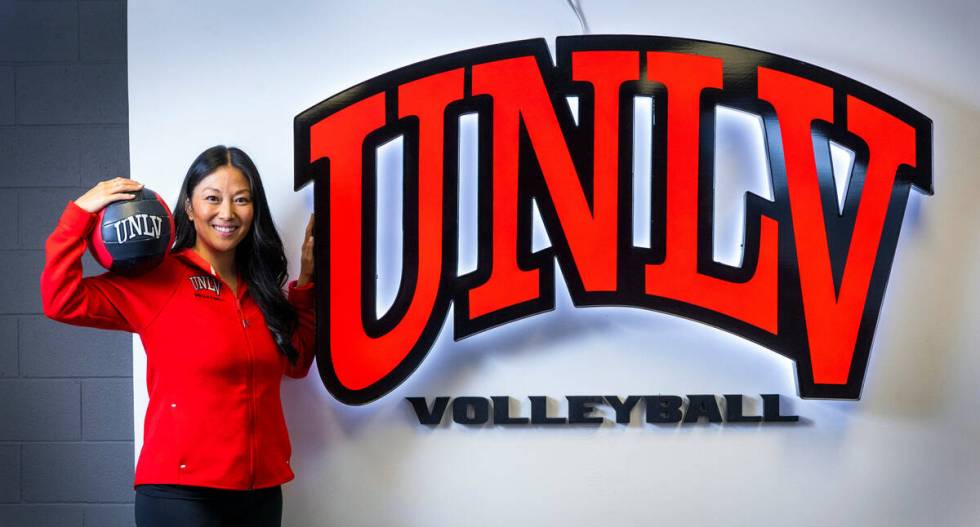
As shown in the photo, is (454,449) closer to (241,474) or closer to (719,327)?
(241,474)

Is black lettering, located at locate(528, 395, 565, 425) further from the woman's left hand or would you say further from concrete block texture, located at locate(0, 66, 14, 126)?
concrete block texture, located at locate(0, 66, 14, 126)

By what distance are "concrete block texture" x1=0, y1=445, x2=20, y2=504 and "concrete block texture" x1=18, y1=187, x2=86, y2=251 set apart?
27.4 inches

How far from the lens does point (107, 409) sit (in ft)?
7.80

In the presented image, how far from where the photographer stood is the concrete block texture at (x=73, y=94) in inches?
94.3

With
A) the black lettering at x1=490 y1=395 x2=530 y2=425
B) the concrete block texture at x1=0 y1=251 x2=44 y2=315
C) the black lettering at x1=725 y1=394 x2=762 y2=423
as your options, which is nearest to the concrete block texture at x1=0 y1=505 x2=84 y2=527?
the concrete block texture at x1=0 y1=251 x2=44 y2=315

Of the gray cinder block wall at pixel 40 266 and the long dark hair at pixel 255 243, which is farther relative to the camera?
the gray cinder block wall at pixel 40 266

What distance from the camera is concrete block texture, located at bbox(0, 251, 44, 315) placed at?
2395 mm

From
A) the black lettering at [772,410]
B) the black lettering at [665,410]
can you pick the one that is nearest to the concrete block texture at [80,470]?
the black lettering at [665,410]

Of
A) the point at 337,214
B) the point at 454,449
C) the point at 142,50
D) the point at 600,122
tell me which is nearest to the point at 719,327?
the point at 600,122

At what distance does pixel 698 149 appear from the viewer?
2.14 meters

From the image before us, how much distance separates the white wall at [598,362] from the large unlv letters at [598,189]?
119 mm

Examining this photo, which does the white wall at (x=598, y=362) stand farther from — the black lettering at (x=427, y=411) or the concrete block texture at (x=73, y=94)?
→ the concrete block texture at (x=73, y=94)

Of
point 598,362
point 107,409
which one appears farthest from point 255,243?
point 598,362

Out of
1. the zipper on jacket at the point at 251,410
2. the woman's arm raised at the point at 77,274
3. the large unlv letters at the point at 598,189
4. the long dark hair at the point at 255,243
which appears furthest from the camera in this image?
the large unlv letters at the point at 598,189
